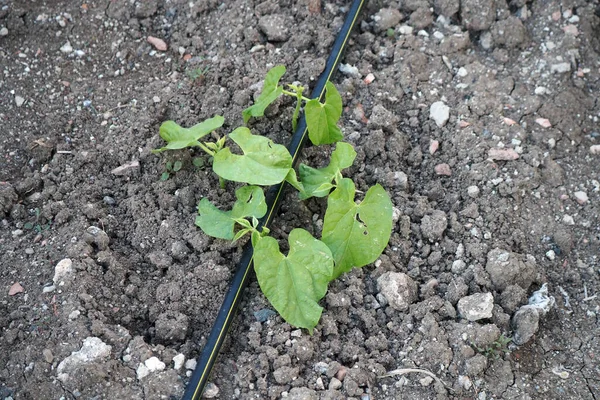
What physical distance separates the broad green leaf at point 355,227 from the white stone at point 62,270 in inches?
34.4

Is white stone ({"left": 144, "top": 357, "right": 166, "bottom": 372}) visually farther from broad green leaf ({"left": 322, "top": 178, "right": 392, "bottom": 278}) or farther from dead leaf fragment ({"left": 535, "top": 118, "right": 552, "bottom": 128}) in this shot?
dead leaf fragment ({"left": 535, "top": 118, "right": 552, "bottom": 128})

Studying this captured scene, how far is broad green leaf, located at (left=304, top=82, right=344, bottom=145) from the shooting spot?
7.74ft

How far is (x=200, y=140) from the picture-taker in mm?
2572

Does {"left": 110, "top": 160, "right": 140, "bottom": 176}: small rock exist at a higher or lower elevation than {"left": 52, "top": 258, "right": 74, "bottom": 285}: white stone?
higher

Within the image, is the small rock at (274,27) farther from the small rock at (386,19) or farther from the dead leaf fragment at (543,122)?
the dead leaf fragment at (543,122)

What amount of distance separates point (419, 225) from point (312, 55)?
A: 3.07 ft

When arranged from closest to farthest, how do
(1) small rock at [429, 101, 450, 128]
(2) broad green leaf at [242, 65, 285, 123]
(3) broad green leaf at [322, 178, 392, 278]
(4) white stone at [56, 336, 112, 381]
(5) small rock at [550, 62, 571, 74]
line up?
1. (4) white stone at [56, 336, 112, 381]
2. (3) broad green leaf at [322, 178, 392, 278]
3. (2) broad green leaf at [242, 65, 285, 123]
4. (1) small rock at [429, 101, 450, 128]
5. (5) small rock at [550, 62, 571, 74]

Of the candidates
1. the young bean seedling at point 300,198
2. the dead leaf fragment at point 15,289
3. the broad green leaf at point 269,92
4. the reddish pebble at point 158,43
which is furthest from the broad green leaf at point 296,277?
the reddish pebble at point 158,43

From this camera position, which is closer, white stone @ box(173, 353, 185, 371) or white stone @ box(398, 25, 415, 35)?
white stone @ box(173, 353, 185, 371)

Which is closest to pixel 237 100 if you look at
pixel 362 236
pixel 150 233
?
pixel 150 233

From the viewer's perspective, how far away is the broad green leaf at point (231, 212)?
7.30 ft

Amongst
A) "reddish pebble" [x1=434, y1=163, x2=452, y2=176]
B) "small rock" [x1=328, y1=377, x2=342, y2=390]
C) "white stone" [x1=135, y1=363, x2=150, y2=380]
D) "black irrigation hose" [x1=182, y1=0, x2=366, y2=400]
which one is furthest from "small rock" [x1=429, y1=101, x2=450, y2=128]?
"white stone" [x1=135, y1=363, x2=150, y2=380]

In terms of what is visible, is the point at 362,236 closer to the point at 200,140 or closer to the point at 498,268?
the point at 498,268

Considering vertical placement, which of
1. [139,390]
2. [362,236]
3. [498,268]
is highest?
[362,236]
